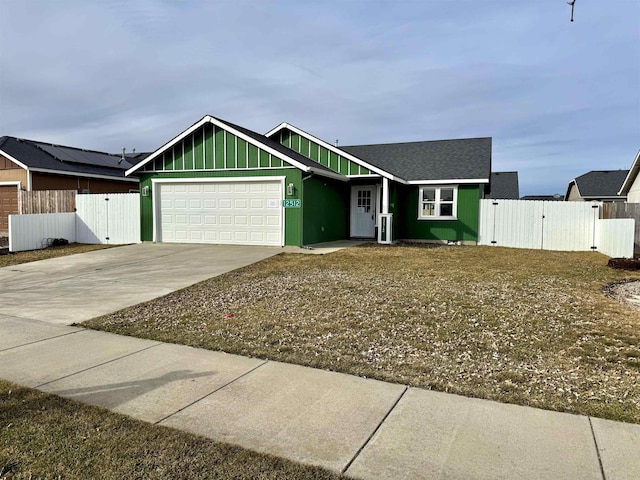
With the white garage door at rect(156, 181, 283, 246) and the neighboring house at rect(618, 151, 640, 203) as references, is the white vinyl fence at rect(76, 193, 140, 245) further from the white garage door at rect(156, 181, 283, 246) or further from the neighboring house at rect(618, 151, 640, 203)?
the neighboring house at rect(618, 151, 640, 203)

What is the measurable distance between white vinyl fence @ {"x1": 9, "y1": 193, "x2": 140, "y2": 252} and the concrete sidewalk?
12.6 meters

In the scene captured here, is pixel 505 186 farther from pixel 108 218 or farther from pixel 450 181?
pixel 108 218

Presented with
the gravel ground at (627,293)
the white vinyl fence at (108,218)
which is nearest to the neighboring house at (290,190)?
the white vinyl fence at (108,218)

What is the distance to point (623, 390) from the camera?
12.5 ft

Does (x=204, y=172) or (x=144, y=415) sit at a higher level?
(x=204, y=172)

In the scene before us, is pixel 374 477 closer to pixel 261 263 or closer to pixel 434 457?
pixel 434 457

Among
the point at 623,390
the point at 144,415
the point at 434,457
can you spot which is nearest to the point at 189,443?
the point at 144,415

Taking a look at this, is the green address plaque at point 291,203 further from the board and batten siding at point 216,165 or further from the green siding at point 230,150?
the green siding at point 230,150

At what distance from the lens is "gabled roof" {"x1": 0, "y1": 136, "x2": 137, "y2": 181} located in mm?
19672

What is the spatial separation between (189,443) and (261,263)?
838 centimetres

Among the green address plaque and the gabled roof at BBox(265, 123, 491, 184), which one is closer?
the green address plaque

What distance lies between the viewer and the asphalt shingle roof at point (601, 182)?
3541 cm

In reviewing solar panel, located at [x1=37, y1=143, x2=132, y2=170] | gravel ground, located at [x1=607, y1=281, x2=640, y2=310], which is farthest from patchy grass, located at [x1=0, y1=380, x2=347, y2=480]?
solar panel, located at [x1=37, y1=143, x2=132, y2=170]

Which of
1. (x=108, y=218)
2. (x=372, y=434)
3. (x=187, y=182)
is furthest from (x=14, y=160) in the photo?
Result: (x=372, y=434)
